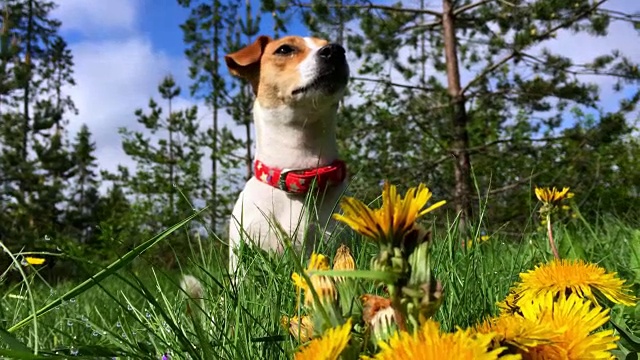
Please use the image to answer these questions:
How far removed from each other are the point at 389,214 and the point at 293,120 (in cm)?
226

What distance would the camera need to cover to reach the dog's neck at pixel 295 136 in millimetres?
2465

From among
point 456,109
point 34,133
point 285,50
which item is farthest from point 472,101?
point 34,133

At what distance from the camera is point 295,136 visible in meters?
2.53

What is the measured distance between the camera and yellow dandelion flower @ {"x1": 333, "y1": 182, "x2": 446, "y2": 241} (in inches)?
13.1

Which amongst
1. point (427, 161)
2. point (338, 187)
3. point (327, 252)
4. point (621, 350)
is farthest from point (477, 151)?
point (621, 350)

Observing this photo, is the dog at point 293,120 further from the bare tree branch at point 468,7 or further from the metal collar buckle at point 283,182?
the bare tree branch at point 468,7

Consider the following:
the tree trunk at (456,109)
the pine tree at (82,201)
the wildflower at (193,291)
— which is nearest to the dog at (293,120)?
the wildflower at (193,291)

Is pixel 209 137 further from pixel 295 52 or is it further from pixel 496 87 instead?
pixel 295 52

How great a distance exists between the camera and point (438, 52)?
24.8 feet

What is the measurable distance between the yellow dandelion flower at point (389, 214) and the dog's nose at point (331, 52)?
2.40m

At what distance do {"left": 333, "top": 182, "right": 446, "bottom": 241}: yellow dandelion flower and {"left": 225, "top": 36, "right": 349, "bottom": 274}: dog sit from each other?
70.5 inches

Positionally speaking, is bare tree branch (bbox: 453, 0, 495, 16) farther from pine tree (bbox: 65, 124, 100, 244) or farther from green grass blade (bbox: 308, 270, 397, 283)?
pine tree (bbox: 65, 124, 100, 244)

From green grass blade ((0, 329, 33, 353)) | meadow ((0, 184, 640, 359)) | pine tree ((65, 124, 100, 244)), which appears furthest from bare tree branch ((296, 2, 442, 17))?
pine tree ((65, 124, 100, 244))

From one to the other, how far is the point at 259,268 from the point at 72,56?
72.1 feet
